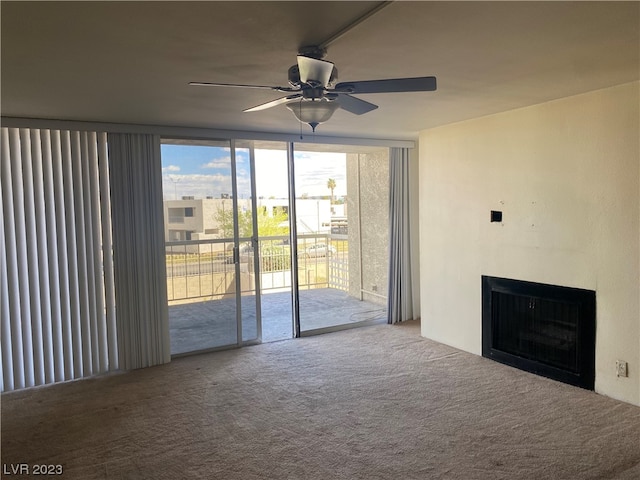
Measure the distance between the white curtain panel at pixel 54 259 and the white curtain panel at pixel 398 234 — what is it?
318cm

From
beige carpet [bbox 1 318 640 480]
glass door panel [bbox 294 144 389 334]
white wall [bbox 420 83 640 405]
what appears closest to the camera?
beige carpet [bbox 1 318 640 480]

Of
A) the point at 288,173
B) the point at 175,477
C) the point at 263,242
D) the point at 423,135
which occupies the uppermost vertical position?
the point at 423,135

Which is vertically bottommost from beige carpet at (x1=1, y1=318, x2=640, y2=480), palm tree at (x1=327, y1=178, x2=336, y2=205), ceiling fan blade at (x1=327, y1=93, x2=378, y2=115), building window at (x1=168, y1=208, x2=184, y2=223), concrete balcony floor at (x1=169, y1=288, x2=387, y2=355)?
beige carpet at (x1=1, y1=318, x2=640, y2=480)

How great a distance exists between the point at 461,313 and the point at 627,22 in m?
3.10

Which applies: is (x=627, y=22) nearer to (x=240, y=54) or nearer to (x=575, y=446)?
(x=240, y=54)

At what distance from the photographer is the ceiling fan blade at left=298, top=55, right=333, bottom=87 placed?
1.99m

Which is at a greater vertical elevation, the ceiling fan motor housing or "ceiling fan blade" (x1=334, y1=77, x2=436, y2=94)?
the ceiling fan motor housing

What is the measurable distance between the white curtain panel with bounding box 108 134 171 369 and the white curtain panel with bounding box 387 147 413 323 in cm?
271

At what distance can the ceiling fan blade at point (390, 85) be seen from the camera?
2.18m

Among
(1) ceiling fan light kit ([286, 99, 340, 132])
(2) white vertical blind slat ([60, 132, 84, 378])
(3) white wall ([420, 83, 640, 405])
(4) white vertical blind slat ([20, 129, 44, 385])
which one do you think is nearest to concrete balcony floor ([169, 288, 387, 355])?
(2) white vertical blind slat ([60, 132, 84, 378])

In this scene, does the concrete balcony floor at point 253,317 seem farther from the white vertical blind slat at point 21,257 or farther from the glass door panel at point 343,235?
the white vertical blind slat at point 21,257

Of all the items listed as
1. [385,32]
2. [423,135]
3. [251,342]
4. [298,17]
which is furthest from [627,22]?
[251,342]

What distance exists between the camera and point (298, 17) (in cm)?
192

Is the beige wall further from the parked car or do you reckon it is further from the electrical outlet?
the electrical outlet
